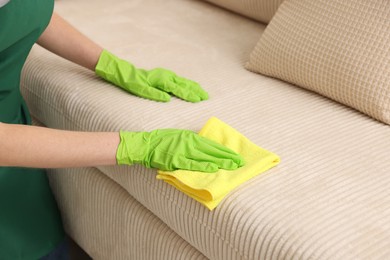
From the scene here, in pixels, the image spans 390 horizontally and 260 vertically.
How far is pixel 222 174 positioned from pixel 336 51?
0.49m

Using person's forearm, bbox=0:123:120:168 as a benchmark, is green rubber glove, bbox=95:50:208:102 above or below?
above

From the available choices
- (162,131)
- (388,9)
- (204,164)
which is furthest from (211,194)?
(388,9)

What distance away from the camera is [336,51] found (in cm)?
140

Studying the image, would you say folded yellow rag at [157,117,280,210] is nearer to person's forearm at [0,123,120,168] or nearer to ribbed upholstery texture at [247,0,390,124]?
person's forearm at [0,123,120,168]

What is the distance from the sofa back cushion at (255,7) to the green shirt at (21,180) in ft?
2.41

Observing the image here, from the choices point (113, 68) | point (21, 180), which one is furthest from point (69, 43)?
point (21, 180)

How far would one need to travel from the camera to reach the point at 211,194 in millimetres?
1068

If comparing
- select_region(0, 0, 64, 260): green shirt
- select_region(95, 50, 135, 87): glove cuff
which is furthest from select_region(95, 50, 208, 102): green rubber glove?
select_region(0, 0, 64, 260): green shirt

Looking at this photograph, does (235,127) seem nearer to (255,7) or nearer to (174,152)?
(174,152)

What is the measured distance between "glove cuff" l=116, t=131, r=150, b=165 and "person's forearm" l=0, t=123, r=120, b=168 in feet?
0.04

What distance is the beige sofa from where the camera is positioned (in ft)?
3.36

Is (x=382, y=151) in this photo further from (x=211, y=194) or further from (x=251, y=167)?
(x=211, y=194)

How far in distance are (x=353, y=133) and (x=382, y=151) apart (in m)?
0.09

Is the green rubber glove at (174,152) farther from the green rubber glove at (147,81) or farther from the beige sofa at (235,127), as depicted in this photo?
the green rubber glove at (147,81)
